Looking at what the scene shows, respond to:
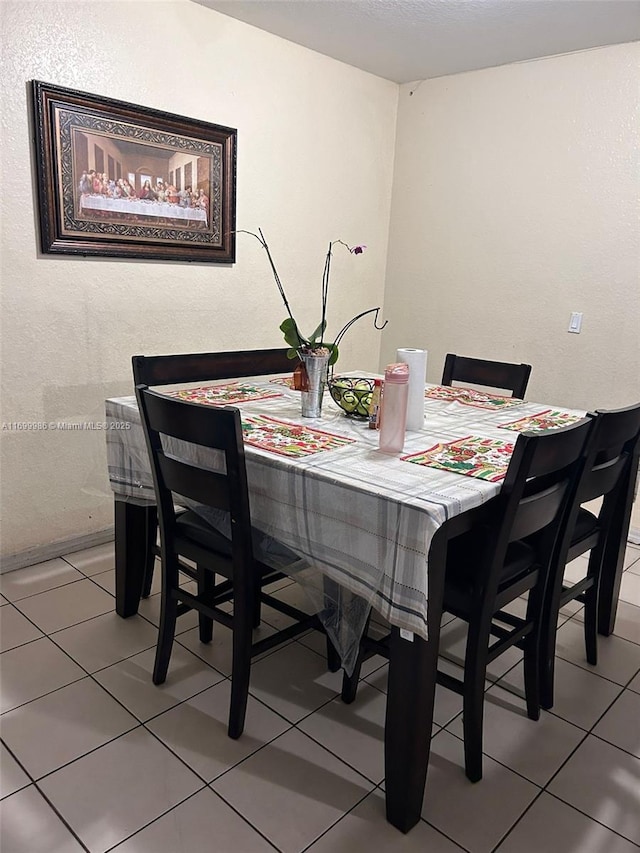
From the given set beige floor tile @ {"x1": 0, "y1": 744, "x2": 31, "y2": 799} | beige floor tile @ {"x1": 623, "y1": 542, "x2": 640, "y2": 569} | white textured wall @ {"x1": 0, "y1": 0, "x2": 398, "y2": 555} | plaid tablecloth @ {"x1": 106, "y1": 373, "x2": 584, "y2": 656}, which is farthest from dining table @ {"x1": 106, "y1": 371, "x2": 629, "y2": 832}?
beige floor tile @ {"x1": 623, "y1": 542, "x2": 640, "y2": 569}

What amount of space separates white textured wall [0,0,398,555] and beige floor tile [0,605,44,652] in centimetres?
37

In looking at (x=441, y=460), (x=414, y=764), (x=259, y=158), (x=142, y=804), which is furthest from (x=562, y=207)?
(x=142, y=804)

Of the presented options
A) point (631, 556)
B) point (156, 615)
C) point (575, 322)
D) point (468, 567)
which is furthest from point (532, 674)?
point (575, 322)

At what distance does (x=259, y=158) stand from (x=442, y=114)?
3.67 ft

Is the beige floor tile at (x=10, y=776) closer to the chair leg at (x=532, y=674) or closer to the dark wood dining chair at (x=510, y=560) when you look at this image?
the dark wood dining chair at (x=510, y=560)

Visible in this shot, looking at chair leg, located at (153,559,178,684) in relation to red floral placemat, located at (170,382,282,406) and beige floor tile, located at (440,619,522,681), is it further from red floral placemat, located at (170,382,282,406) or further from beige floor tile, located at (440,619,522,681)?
beige floor tile, located at (440,619,522,681)

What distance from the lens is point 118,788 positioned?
150 centimetres

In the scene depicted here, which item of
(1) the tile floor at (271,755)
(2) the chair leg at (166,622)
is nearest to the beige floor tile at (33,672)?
(1) the tile floor at (271,755)

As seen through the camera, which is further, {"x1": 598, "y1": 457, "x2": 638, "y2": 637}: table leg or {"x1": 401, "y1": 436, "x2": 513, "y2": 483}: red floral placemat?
{"x1": 598, "y1": 457, "x2": 638, "y2": 637}: table leg

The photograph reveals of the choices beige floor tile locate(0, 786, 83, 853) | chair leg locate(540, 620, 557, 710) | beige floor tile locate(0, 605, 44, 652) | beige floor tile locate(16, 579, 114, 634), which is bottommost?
beige floor tile locate(0, 786, 83, 853)

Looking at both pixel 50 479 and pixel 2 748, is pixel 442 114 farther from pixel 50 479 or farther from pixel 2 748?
pixel 2 748

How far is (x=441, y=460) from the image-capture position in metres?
1.60

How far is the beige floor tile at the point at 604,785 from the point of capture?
4.86ft

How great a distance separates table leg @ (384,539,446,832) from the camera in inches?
53.0
